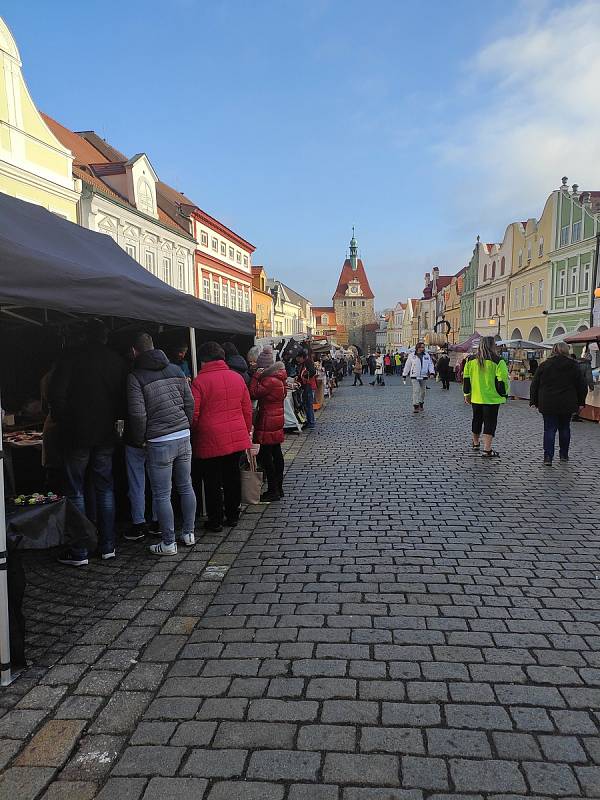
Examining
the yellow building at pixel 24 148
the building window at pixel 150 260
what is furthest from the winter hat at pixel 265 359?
the building window at pixel 150 260

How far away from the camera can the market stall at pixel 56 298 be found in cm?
315

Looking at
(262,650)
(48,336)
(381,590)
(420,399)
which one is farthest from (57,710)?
(420,399)

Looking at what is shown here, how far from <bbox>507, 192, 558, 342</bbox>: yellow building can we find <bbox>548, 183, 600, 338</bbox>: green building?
769mm

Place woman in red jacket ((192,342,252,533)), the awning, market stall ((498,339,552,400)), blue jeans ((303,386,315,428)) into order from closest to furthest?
woman in red jacket ((192,342,252,533)), blue jeans ((303,386,315,428)), the awning, market stall ((498,339,552,400))

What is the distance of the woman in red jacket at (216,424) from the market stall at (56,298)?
0.48m

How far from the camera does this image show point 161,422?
4.78m

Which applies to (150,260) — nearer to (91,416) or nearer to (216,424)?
(216,424)

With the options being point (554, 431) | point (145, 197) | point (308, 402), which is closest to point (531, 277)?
point (145, 197)

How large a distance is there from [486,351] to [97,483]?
6.47m

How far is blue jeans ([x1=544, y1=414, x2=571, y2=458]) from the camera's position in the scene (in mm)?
8688

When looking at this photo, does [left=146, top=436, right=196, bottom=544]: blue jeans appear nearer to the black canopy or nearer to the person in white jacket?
the black canopy

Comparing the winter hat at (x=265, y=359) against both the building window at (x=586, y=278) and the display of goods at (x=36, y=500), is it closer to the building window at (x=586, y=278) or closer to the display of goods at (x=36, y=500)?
the display of goods at (x=36, y=500)

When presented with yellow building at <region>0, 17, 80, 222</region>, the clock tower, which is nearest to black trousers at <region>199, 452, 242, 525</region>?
yellow building at <region>0, 17, 80, 222</region>

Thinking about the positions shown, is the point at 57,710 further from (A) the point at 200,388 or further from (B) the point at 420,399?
(B) the point at 420,399
